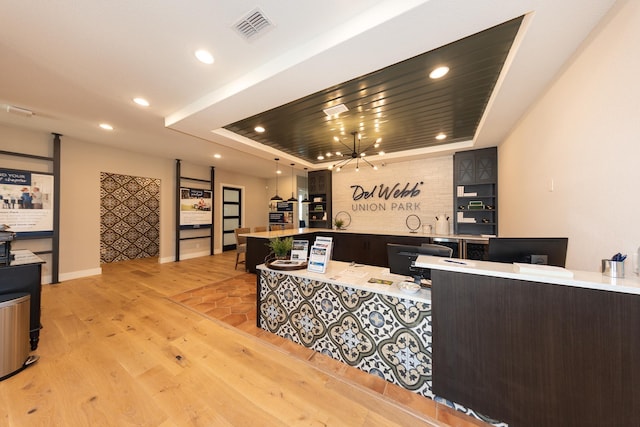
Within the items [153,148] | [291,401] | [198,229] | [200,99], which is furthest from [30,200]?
[291,401]

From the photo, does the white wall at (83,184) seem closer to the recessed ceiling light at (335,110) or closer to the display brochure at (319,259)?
the recessed ceiling light at (335,110)

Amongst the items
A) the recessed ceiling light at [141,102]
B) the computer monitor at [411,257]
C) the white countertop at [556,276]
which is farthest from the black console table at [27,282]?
the white countertop at [556,276]

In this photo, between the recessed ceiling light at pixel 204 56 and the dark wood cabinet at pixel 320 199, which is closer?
the recessed ceiling light at pixel 204 56

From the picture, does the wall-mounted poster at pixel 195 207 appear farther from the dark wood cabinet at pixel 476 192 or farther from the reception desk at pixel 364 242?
the dark wood cabinet at pixel 476 192

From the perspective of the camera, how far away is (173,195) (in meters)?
6.02

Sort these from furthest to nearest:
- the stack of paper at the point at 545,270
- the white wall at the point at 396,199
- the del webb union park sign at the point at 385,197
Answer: the del webb union park sign at the point at 385,197 → the white wall at the point at 396,199 → the stack of paper at the point at 545,270

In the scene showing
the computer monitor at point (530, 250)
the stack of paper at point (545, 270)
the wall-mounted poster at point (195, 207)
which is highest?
the wall-mounted poster at point (195, 207)

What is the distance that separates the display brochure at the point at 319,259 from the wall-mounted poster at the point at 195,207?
17.7ft

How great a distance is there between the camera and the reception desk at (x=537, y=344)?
1054 millimetres

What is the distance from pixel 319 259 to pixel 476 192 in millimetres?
3986

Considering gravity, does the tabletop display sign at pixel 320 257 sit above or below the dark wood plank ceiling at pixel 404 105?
below

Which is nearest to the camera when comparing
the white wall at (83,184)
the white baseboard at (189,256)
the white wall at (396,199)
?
the white wall at (83,184)

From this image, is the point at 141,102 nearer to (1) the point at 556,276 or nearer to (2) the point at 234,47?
(2) the point at 234,47

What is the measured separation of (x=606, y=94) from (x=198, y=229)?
778 centimetres
